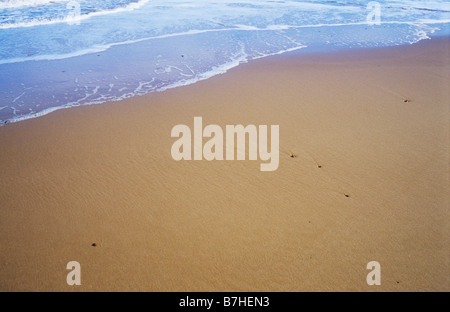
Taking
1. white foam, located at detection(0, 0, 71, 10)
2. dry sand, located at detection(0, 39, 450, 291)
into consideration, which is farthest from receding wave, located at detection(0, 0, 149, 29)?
dry sand, located at detection(0, 39, 450, 291)

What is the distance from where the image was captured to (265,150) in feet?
13.2

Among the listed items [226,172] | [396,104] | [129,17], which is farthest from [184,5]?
[226,172]

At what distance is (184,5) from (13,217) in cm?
1384

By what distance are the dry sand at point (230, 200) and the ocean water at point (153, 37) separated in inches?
45.0

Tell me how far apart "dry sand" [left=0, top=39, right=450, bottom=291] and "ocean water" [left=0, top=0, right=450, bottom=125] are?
1.14 m

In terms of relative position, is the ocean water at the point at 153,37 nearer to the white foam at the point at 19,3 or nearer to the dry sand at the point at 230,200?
the white foam at the point at 19,3

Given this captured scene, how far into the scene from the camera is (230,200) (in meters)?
3.27

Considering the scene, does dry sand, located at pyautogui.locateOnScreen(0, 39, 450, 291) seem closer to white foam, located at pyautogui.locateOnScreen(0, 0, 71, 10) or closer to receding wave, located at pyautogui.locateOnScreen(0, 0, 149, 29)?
receding wave, located at pyautogui.locateOnScreen(0, 0, 149, 29)

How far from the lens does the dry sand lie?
2582 millimetres

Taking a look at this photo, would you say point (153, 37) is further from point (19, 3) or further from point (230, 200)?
point (19, 3)

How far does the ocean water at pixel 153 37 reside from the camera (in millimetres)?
6012

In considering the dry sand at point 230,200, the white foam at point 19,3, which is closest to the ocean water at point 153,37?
the white foam at point 19,3

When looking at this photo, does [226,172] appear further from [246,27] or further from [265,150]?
[246,27]
